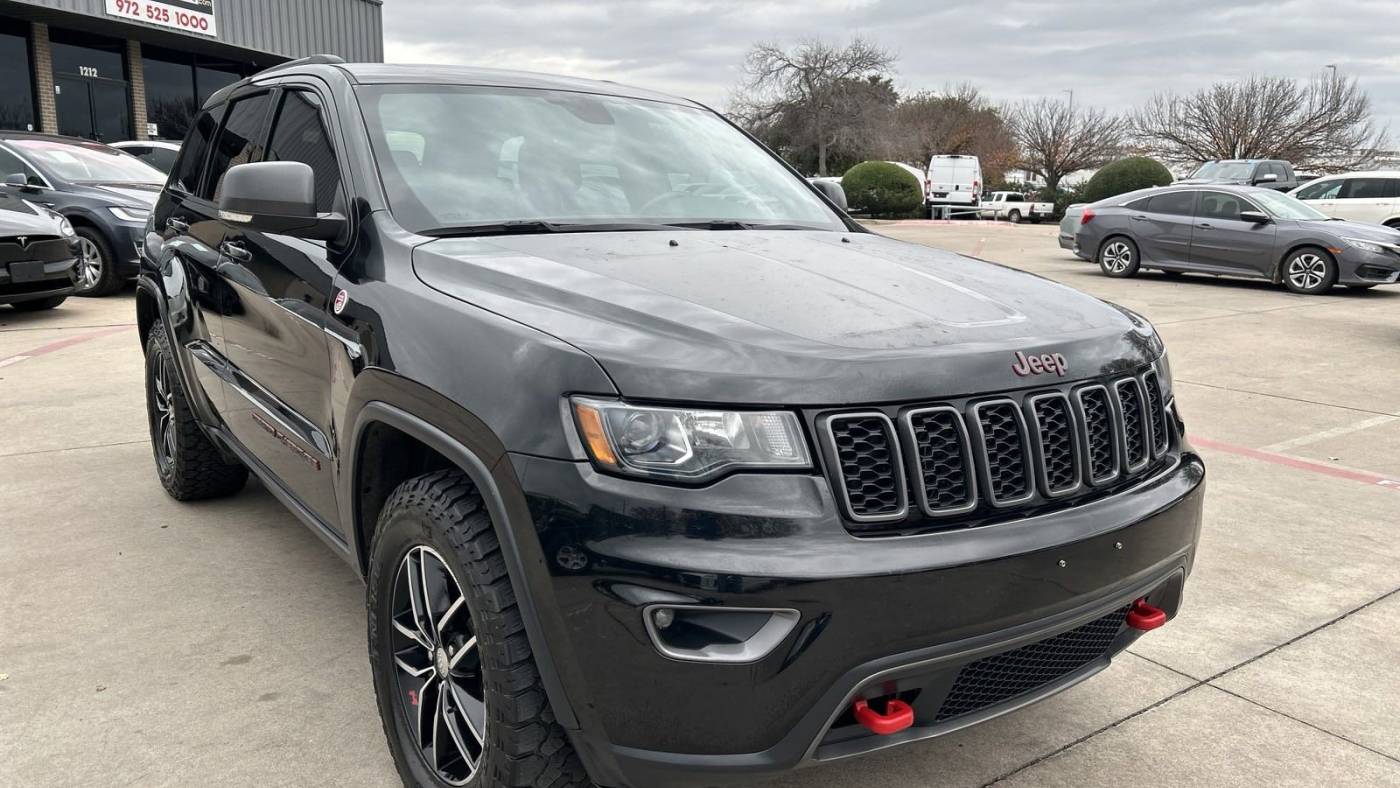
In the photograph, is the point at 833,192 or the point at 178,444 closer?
the point at 833,192

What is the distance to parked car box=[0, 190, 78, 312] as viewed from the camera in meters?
9.03


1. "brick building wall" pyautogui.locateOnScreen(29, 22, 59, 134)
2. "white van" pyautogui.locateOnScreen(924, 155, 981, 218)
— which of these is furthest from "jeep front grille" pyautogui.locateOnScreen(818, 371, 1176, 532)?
"white van" pyautogui.locateOnScreen(924, 155, 981, 218)

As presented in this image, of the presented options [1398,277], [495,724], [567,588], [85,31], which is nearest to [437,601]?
[495,724]

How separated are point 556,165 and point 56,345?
23.1 feet

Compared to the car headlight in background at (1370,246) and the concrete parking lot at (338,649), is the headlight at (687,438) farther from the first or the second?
the car headlight in background at (1370,246)

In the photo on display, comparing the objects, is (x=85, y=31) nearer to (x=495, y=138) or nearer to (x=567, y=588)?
(x=495, y=138)

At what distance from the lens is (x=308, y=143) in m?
3.22

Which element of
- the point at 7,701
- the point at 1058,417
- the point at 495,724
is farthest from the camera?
the point at 7,701

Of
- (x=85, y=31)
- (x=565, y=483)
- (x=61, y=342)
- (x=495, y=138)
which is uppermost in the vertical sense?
(x=85, y=31)

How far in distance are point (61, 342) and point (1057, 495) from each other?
8673 mm

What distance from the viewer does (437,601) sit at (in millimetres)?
2262

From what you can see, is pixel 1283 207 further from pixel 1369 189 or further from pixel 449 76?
pixel 449 76

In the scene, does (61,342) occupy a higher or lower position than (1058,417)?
lower

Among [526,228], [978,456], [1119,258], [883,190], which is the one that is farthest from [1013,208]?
[978,456]
